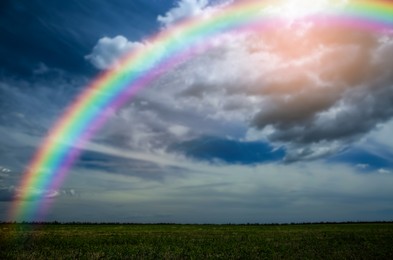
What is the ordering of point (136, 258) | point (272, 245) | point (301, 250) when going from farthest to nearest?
point (272, 245)
point (301, 250)
point (136, 258)

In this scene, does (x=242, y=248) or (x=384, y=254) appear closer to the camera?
(x=384, y=254)

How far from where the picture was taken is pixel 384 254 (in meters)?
26.8

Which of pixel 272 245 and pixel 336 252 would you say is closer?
pixel 336 252

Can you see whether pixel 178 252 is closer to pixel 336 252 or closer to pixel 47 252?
pixel 47 252

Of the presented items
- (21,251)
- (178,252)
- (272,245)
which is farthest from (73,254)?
(272,245)

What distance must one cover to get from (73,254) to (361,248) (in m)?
23.6

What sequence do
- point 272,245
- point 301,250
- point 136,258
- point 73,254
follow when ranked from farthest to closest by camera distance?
1. point 272,245
2. point 301,250
3. point 73,254
4. point 136,258

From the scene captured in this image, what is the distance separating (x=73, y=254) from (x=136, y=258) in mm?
5365

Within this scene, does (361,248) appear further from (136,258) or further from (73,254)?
(73,254)

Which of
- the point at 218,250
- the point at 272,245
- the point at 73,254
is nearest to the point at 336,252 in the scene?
the point at 272,245

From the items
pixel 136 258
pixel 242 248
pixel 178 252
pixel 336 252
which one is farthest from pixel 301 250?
pixel 136 258

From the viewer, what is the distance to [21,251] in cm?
2892

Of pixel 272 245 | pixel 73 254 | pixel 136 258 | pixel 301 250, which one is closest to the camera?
pixel 136 258

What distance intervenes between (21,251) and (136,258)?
10.2 meters
